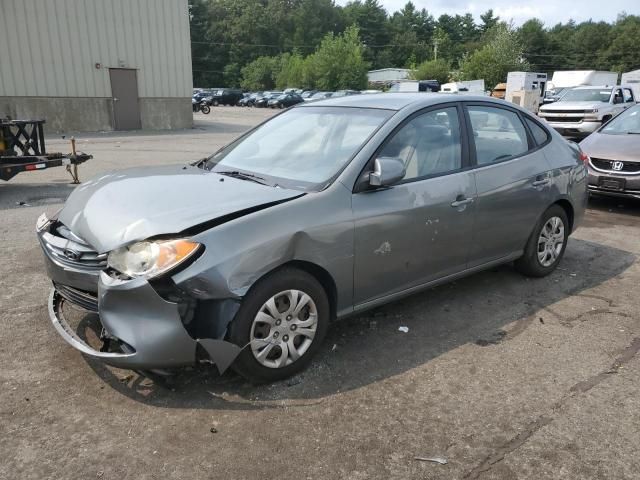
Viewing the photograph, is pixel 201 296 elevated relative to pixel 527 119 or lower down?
lower down

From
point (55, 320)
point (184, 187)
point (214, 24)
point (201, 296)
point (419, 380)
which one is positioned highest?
point (214, 24)

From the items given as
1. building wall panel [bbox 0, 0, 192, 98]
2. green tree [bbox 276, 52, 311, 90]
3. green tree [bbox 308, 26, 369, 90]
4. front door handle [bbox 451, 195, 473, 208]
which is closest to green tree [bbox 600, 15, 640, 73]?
green tree [bbox 308, 26, 369, 90]

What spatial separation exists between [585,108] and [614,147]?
33.5 feet

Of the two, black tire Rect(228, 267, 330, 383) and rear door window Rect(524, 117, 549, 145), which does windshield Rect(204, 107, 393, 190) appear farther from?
rear door window Rect(524, 117, 549, 145)

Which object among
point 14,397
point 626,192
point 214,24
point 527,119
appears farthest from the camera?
point 214,24

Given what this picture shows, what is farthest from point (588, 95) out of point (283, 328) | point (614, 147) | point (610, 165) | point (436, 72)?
point (436, 72)

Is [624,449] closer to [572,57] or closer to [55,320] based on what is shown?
[55,320]

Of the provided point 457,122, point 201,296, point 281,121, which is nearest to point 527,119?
point 457,122

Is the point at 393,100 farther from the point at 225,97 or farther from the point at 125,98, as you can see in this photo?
the point at 225,97

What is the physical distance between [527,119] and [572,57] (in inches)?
4632

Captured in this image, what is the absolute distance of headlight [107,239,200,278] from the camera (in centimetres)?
291

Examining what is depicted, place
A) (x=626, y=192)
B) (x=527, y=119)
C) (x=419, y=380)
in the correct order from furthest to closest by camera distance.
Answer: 1. (x=626, y=192)
2. (x=527, y=119)
3. (x=419, y=380)

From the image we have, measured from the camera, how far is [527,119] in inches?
201

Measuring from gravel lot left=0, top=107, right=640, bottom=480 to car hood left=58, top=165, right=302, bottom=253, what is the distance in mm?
937
